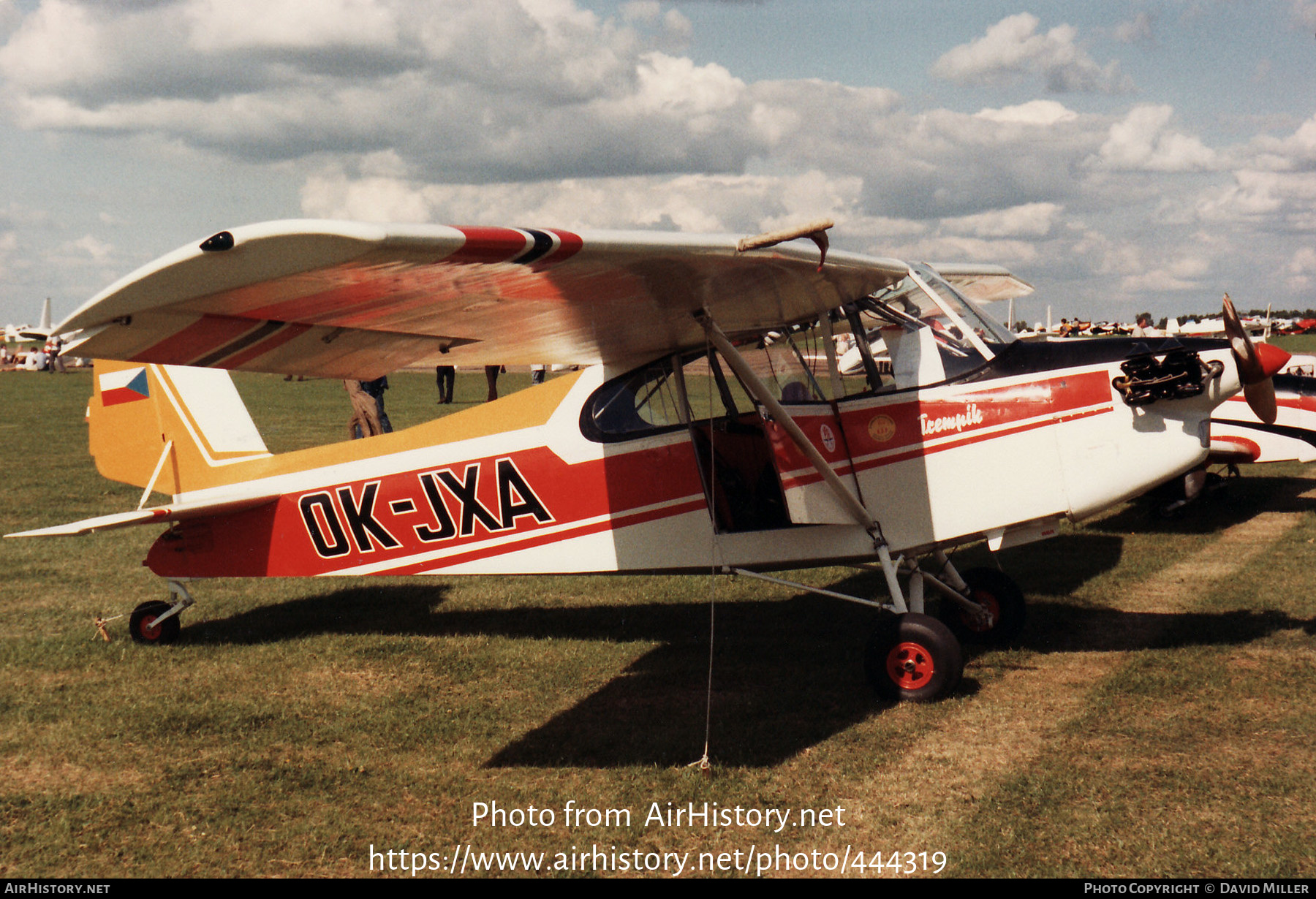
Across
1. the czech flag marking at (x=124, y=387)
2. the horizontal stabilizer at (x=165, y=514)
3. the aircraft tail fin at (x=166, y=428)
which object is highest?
the czech flag marking at (x=124, y=387)

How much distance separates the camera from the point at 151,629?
6.92 metres

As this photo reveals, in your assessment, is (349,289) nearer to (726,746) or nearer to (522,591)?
(726,746)

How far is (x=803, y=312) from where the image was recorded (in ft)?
19.7

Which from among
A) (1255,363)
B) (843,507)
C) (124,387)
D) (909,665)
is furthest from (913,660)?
(124,387)

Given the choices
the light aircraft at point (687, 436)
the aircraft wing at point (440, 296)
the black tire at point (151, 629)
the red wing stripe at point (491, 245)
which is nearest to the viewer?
the aircraft wing at point (440, 296)

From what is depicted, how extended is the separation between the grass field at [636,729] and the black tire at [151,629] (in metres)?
0.17

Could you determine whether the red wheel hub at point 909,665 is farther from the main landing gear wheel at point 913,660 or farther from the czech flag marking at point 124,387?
the czech flag marking at point 124,387

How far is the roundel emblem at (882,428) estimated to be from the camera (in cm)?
581

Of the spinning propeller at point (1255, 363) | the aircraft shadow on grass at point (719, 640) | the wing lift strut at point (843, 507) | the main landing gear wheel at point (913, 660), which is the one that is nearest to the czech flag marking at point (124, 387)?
the aircraft shadow on grass at point (719, 640)

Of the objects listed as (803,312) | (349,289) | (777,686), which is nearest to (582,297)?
(349,289)

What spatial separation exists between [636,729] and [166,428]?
433 centimetres

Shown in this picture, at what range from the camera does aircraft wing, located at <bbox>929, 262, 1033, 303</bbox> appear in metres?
9.31

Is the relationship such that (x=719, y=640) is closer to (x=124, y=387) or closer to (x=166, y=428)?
(x=166, y=428)

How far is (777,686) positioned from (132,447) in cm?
509
